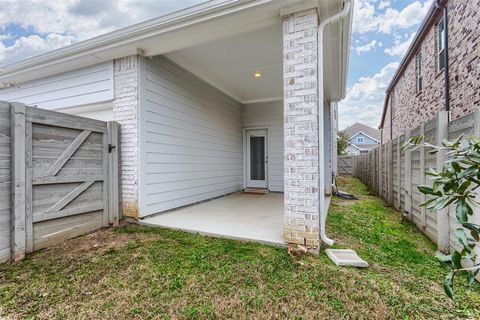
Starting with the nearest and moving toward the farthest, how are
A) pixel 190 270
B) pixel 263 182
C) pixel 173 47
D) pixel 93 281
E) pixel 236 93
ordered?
pixel 93 281, pixel 190 270, pixel 173 47, pixel 236 93, pixel 263 182

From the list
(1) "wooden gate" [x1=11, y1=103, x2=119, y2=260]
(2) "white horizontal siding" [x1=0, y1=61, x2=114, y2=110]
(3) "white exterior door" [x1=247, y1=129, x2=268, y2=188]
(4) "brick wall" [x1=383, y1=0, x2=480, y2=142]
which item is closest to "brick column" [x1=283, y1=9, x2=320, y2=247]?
(1) "wooden gate" [x1=11, y1=103, x2=119, y2=260]

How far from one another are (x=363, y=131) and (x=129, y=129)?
141ft

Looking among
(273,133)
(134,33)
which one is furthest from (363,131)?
(134,33)

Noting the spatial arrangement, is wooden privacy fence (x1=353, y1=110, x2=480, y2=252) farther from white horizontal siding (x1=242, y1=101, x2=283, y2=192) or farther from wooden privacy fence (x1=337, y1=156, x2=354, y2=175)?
wooden privacy fence (x1=337, y1=156, x2=354, y2=175)

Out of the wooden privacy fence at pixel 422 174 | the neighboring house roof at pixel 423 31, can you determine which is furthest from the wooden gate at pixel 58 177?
the neighboring house roof at pixel 423 31

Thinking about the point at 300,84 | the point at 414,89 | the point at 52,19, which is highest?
the point at 52,19

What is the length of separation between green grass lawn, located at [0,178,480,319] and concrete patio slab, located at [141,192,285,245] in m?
0.27

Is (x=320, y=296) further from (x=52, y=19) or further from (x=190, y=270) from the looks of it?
(x=52, y=19)

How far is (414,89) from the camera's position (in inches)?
378

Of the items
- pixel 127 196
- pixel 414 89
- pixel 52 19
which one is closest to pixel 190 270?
pixel 127 196

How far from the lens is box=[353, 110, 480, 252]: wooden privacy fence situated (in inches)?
107

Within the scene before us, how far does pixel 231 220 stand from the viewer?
4.44 m

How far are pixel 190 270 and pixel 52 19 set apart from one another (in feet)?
24.1

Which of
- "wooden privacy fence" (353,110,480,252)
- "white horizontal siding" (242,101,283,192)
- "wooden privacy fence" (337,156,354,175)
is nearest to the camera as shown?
"wooden privacy fence" (353,110,480,252)
